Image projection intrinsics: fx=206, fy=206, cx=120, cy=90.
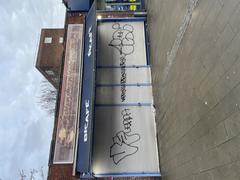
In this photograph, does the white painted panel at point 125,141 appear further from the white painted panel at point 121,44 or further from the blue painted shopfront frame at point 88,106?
the white painted panel at point 121,44

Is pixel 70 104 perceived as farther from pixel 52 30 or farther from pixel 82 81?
pixel 52 30

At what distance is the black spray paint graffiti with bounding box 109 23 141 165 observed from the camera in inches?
177

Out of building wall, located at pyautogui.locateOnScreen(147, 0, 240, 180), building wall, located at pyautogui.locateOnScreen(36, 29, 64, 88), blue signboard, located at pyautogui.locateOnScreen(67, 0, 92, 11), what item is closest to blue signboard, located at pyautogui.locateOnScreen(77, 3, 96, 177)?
blue signboard, located at pyautogui.locateOnScreen(67, 0, 92, 11)

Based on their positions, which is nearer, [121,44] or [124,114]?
[124,114]

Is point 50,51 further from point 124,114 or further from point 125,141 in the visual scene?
point 125,141

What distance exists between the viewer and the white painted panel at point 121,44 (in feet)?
17.9

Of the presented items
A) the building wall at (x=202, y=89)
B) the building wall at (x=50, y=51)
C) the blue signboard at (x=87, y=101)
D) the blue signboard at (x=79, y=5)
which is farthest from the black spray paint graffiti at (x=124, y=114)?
the building wall at (x=50, y=51)

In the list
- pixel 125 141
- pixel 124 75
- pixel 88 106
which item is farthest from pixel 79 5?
pixel 125 141

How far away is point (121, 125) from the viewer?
15.6ft

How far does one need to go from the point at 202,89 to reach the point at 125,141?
279 centimetres

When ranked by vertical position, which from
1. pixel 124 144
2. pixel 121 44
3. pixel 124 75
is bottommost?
pixel 124 144

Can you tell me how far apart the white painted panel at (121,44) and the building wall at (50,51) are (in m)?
5.86

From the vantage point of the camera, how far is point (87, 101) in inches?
185

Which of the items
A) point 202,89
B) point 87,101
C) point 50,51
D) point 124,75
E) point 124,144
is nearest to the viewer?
point 202,89
